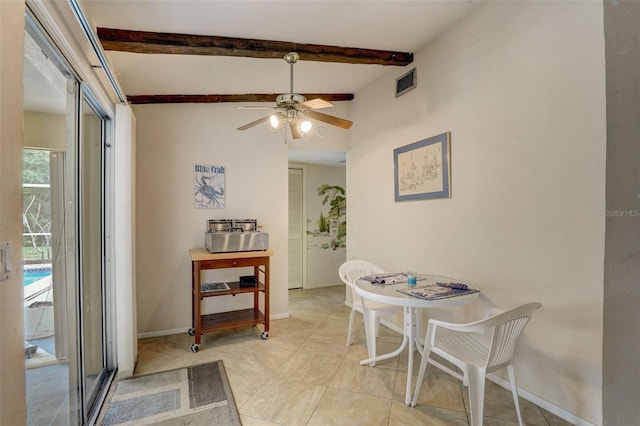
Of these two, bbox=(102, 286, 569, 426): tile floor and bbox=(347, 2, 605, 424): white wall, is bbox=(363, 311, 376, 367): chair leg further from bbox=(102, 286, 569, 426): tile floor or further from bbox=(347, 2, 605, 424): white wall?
bbox=(347, 2, 605, 424): white wall

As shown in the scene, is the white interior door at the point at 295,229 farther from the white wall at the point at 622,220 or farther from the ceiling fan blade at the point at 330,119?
the white wall at the point at 622,220

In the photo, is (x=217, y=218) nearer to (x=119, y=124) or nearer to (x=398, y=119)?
(x=119, y=124)

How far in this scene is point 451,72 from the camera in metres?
2.48

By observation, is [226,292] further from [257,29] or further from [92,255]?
[257,29]

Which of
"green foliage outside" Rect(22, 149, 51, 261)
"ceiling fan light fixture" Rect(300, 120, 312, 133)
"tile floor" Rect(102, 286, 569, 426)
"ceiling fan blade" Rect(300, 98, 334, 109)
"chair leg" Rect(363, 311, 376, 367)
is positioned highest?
"ceiling fan blade" Rect(300, 98, 334, 109)

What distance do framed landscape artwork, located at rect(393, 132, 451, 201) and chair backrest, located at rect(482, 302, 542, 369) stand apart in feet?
3.69

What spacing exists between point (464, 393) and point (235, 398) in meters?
1.54

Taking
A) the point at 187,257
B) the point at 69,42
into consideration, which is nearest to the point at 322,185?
the point at 187,257

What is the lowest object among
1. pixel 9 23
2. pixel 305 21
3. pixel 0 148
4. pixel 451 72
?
pixel 0 148

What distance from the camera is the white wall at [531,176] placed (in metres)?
1.66

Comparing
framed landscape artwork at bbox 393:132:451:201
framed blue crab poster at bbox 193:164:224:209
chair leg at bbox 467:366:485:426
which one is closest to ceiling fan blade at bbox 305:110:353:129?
framed landscape artwork at bbox 393:132:451:201

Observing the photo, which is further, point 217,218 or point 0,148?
point 217,218

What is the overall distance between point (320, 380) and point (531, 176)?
6.59 ft

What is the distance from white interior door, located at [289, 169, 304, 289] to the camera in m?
5.00
